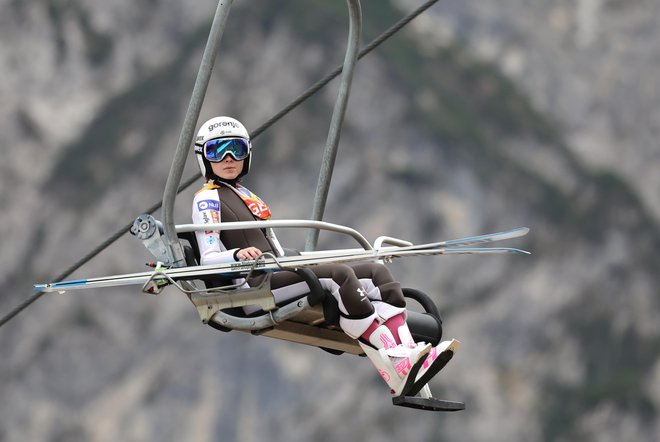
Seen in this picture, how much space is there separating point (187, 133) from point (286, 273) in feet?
4.11

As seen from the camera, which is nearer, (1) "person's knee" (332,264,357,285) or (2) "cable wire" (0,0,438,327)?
(1) "person's knee" (332,264,357,285)

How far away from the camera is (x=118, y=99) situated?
7688cm

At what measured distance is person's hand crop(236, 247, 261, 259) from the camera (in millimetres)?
11781

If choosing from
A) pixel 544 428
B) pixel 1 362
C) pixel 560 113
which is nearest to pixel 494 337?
pixel 544 428

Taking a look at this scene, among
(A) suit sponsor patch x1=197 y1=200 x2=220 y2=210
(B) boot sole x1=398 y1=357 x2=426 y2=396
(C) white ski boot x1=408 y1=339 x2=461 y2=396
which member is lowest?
(B) boot sole x1=398 y1=357 x2=426 y2=396

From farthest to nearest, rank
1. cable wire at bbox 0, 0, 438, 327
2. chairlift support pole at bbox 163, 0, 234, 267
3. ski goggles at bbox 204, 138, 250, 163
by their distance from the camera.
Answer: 1. cable wire at bbox 0, 0, 438, 327
2. ski goggles at bbox 204, 138, 250, 163
3. chairlift support pole at bbox 163, 0, 234, 267

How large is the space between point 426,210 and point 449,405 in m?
59.8

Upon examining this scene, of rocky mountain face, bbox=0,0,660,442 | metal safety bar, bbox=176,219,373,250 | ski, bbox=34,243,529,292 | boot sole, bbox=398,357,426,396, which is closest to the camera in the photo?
metal safety bar, bbox=176,219,373,250

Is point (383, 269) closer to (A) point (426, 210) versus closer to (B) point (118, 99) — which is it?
(A) point (426, 210)

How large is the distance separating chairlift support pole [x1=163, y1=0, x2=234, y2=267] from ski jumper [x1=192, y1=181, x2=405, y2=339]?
0.25 m

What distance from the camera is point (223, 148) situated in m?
12.6

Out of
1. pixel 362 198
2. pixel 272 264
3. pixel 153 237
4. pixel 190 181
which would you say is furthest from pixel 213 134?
pixel 362 198

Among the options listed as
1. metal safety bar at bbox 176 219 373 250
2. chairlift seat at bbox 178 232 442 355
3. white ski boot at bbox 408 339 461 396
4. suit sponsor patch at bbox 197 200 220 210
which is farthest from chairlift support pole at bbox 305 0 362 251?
white ski boot at bbox 408 339 461 396

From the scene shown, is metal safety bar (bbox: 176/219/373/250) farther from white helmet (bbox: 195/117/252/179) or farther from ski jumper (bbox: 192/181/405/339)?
white helmet (bbox: 195/117/252/179)
